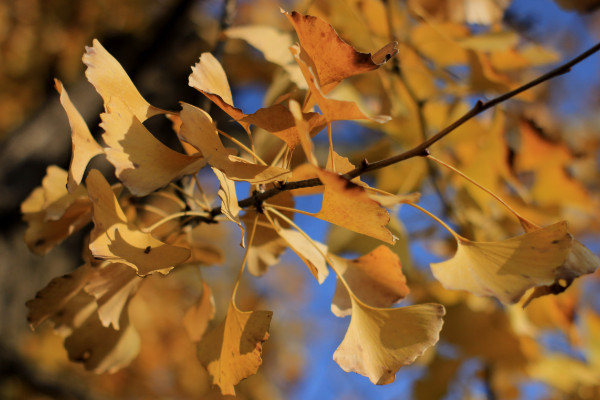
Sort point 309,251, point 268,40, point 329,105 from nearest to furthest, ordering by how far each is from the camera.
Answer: point 329,105, point 309,251, point 268,40

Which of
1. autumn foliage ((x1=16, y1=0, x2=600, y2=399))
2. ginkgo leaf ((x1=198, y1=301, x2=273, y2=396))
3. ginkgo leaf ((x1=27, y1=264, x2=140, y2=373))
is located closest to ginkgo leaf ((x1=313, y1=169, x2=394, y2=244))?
autumn foliage ((x1=16, y1=0, x2=600, y2=399))

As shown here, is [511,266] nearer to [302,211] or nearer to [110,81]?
[302,211]

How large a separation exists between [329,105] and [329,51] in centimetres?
4

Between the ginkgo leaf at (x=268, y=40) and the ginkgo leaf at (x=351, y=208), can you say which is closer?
the ginkgo leaf at (x=351, y=208)

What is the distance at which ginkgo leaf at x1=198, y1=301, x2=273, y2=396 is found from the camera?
0.40m

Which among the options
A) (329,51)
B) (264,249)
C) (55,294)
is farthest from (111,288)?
(329,51)

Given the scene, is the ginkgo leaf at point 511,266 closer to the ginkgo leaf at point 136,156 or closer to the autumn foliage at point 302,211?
the autumn foliage at point 302,211

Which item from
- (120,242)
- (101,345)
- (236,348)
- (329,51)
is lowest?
(101,345)

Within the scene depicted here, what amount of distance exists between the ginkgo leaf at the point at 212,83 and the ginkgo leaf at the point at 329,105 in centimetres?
6

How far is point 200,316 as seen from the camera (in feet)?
1.70

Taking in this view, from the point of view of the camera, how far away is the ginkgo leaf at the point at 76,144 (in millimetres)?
375

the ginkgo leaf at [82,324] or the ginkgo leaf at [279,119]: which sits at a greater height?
the ginkgo leaf at [279,119]

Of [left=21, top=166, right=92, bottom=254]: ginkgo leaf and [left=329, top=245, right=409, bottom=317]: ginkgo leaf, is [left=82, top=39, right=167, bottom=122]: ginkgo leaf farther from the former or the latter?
[left=329, top=245, right=409, bottom=317]: ginkgo leaf

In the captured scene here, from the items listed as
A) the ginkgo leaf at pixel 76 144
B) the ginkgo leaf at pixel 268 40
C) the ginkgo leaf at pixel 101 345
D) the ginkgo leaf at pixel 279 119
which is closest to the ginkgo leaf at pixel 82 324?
the ginkgo leaf at pixel 101 345
